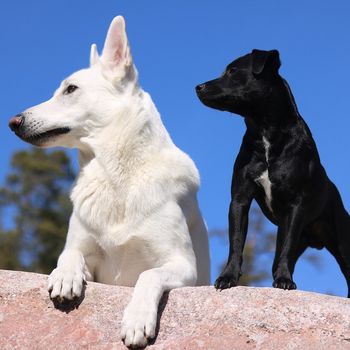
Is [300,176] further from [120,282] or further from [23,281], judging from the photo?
[23,281]

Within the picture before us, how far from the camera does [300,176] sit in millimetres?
4992

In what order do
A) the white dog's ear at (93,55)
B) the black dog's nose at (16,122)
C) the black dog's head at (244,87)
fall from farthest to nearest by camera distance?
the white dog's ear at (93,55)
the black dog's nose at (16,122)
the black dog's head at (244,87)

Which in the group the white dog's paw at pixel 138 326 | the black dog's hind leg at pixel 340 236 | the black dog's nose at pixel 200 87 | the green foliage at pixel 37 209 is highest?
the green foliage at pixel 37 209

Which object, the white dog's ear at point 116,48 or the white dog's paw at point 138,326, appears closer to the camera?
the white dog's paw at point 138,326

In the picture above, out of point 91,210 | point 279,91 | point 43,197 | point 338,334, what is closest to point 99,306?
point 91,210

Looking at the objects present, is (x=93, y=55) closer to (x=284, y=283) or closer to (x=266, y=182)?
(x=266, y=182)

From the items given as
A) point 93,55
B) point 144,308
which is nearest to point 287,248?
point 144,308

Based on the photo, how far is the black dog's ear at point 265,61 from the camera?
519cm

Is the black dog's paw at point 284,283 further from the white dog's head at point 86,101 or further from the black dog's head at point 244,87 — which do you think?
the white dog's head at point 86,101

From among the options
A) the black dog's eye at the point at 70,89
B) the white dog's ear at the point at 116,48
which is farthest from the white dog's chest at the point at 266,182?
the black dog's eye at the point at 70,89

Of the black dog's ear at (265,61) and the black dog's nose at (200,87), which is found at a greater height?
the black dog's ear at (265,61)

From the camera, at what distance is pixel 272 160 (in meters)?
5.05

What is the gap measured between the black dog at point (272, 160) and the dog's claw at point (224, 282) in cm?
19

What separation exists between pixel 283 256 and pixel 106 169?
1647 mm
